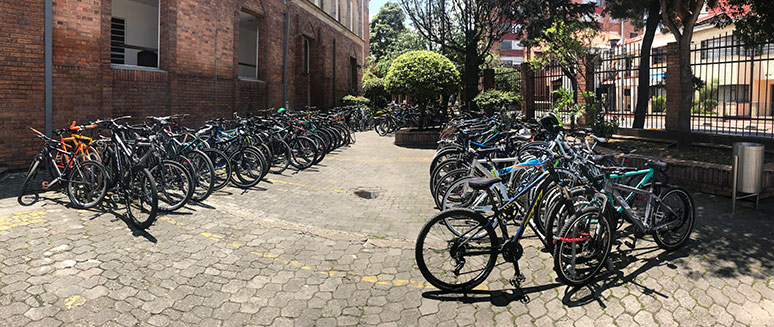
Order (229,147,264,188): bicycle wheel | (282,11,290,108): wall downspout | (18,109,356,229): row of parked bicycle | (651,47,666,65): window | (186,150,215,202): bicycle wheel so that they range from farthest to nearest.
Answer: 1. (282,11,290,108): wall downspout
2. (651,47,666,65): window
3. (229,147,264,188): bicycle wheel
4. (186,150,215,202): bicycle wheel
5. (18,109,356,229): row of parked bicycle

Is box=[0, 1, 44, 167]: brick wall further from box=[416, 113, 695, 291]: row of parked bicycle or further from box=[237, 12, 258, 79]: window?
box=[237, 12, 258, 79]: window

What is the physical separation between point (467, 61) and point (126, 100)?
11542 mm

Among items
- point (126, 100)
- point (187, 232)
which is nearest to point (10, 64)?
point (126, 100)

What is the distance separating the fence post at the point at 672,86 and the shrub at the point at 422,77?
561 cm

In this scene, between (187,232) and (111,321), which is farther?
(187,232)

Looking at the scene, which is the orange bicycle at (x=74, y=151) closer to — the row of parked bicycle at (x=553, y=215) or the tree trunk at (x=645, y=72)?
the row of parked bicycle at (x=553, y=215)

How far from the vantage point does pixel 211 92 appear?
12656 mm

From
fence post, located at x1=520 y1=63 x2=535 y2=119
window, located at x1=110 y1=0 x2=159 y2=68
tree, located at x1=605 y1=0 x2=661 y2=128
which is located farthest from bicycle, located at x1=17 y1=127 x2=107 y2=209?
fence post, located at x1=520 y1=63 x2=535 y2=119

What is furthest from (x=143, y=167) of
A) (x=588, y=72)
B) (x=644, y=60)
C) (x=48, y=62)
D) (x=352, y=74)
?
(x=352, y=74)

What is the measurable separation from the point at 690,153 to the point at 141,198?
29.6ft

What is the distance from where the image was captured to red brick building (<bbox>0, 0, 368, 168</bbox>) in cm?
800

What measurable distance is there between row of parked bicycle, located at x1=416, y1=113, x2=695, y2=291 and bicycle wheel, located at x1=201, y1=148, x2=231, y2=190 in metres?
3.70

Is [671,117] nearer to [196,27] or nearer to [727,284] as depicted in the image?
[727,284]

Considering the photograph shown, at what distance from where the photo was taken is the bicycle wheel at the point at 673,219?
14.5 ft
